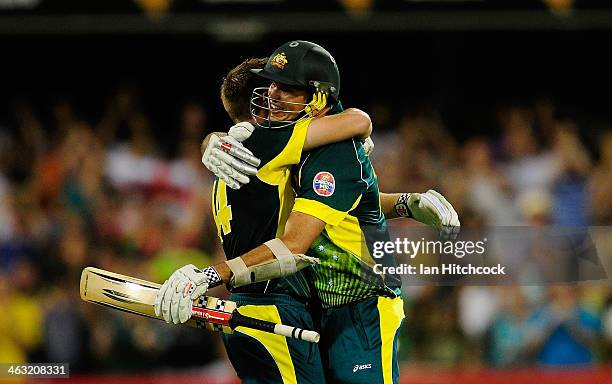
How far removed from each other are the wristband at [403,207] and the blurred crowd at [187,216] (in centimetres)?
293

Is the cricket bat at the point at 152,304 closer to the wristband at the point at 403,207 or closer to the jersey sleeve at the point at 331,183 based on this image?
the jersey sleeve at the point at 331,183

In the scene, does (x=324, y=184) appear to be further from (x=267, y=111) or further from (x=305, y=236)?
(x=267, y=111)

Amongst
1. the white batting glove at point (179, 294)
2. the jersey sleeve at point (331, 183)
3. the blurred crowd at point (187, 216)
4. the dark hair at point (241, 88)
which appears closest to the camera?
the white batting glove at point (179, 294)

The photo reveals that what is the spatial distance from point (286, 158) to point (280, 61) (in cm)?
40

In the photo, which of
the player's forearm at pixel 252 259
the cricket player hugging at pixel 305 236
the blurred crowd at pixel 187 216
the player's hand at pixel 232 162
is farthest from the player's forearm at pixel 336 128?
the blurred crowd at pixel 187 216

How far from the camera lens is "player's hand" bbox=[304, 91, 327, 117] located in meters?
4.17

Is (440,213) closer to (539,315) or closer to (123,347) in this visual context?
(539,315)

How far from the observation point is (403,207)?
15.2 ft

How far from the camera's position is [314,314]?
4215 mm

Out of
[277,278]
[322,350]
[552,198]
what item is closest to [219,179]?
[277,278]

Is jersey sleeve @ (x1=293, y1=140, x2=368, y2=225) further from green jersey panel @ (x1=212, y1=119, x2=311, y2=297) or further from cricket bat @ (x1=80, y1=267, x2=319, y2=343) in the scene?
cricket bat @ (x1=80, y1=267, x2=319, y2=343)

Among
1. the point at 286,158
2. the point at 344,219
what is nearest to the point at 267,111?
the point at 286,158

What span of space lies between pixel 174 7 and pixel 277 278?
562 centimetres

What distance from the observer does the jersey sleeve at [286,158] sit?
158 inches
